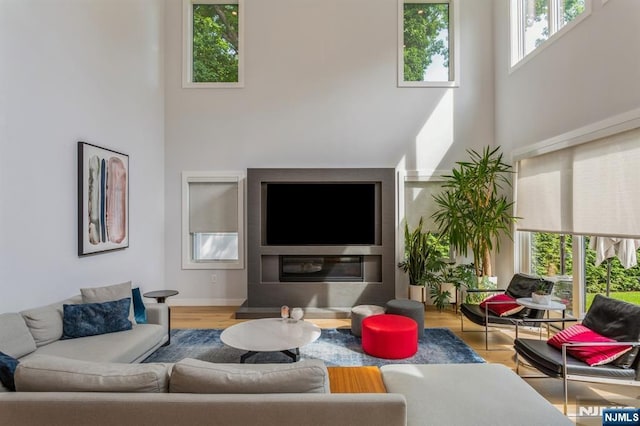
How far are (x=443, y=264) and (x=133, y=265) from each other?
461 centimetres

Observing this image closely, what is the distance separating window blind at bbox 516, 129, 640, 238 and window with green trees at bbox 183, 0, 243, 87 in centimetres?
492

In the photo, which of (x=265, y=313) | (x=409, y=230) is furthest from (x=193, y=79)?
(x=409, y=230)

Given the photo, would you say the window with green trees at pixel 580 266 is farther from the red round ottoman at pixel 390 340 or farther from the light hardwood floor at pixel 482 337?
the red round ottoman at pixel 390 340

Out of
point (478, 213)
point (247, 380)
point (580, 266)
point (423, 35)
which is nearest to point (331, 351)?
point (247, 380)

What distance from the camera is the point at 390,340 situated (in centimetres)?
347

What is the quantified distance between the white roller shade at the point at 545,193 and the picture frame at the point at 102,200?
5464 mm

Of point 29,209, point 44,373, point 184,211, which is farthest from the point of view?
point 184,211

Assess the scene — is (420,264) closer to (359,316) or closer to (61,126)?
(359,316)

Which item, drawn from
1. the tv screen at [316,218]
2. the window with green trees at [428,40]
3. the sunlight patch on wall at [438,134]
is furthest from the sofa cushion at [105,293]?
the window with green trees at [428,40]

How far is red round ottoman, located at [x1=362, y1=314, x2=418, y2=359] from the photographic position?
137 inches

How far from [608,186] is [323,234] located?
3555 millimetres

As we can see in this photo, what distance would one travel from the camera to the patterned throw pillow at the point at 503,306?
3.85m

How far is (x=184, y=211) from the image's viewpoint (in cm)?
569

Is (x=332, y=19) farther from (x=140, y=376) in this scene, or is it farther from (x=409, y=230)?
(x=140, y=376)
